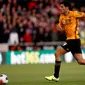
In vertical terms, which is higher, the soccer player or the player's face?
the player's face

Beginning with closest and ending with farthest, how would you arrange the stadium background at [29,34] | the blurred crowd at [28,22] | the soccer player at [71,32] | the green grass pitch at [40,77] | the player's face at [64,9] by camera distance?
the player's face at [64,9]
the soccer player at [71,32]
the green grass pitch at [40,77]
the stadium background at [29,34]
the blurred crowd at [28,22]

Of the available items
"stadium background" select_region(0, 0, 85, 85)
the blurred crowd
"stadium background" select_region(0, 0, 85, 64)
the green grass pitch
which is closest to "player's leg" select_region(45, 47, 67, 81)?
the green grass pitch

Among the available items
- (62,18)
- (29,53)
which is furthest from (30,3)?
(62,18)

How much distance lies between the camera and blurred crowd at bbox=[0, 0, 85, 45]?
20844 millimetres

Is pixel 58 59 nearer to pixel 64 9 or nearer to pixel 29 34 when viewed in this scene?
pixel 64 9

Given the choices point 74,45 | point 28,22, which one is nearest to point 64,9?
point 74,45

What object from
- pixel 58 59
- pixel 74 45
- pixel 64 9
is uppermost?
pixel 64 9

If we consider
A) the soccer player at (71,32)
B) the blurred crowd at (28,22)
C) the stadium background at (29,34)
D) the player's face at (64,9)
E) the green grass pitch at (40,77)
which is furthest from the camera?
the blurred crowd at (28,22)

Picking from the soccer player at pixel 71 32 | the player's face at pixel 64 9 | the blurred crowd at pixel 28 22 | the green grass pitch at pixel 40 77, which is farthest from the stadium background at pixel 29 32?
the player's face at pixel 64 9

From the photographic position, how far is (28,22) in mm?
21594

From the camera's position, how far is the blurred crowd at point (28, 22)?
821 inches

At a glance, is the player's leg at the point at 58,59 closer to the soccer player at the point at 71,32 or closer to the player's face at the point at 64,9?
the soccer player at the point at 71,32

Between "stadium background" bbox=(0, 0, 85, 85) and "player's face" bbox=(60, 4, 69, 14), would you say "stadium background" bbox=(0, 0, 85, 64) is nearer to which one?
"stadium background" bbox=(0, 0, 85, 85)

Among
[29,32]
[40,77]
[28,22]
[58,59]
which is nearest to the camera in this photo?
[58,59]
